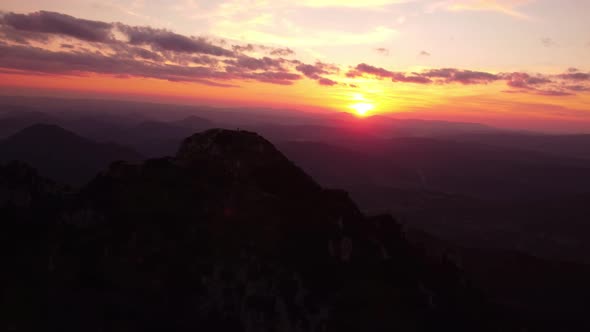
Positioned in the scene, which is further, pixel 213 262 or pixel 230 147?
pixel 230 147

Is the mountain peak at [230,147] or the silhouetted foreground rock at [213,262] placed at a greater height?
the mountain peak at [230,147]

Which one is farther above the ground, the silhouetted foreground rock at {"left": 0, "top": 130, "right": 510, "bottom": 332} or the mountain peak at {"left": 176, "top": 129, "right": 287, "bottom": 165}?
the mountain peak at {"left": 176, "top": 129, "right": 287, "bottom": 165}

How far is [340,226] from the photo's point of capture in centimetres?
5319

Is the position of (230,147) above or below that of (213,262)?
above

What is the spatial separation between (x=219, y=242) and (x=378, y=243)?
843 inches

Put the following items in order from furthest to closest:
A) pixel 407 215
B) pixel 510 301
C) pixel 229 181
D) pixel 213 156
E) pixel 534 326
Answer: pixel 407 215 < pixel 510 301 < pixel 534 326 < pixel 213 156 < pixel 229 181

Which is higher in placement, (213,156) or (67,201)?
(213,156)

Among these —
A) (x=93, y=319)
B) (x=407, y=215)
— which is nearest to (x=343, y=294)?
(x=93, y=319)

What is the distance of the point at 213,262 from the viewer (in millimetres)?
47438

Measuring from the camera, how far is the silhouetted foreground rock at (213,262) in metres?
43.5

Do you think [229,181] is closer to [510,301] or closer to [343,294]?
[343,294]

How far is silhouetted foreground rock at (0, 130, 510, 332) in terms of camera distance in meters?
43.5

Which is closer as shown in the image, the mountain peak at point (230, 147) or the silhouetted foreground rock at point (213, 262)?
the silhouetted foreground rock at point (213, 262)

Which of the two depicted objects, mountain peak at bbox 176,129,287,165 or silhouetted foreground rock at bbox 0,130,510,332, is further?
mountain peak at bbox 176,129,287,165
